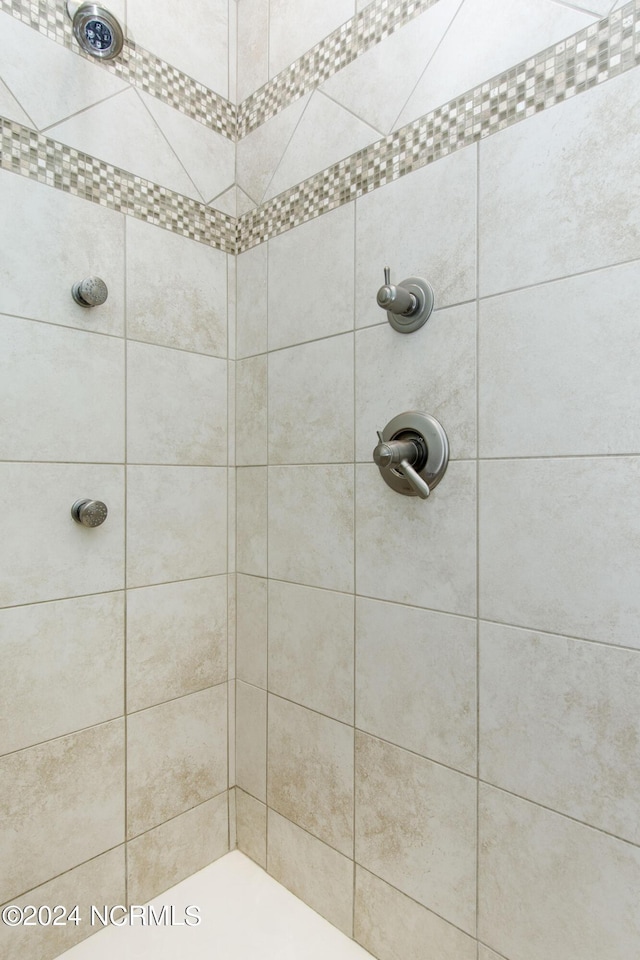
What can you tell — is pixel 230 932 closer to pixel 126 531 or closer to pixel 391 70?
pixel 126 531

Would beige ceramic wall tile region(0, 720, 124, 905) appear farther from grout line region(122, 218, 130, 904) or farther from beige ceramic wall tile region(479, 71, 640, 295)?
beige ceramic wall tile region(479, 71, 640, 295)

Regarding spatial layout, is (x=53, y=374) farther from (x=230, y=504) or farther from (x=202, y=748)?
(x=202, y=748)

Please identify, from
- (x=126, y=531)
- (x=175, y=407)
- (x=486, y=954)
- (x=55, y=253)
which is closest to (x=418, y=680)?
(x=486, y=954)

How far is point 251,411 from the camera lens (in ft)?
4.78

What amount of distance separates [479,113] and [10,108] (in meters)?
0.92

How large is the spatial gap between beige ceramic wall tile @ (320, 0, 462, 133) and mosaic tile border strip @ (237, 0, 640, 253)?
0.07m

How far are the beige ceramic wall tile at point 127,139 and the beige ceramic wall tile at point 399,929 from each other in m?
1.68

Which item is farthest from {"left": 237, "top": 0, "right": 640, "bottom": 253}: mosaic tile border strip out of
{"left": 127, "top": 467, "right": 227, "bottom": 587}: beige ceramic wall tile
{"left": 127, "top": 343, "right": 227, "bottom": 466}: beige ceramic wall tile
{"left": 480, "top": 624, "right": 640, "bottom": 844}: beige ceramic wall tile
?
{"left": 480, "top": 624, "right": 640, "bottom": 844}: beige ceramic wall tile

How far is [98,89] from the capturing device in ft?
4.00

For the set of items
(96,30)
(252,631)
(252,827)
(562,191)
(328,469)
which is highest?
(96,30)

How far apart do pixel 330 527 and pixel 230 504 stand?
1.20 feet

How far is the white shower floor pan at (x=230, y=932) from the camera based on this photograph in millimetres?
1189

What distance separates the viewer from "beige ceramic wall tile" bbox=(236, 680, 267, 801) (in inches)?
56.4

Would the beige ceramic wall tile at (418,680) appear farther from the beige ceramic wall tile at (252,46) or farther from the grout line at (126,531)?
the beige ceramic wall tile at (252,46)
